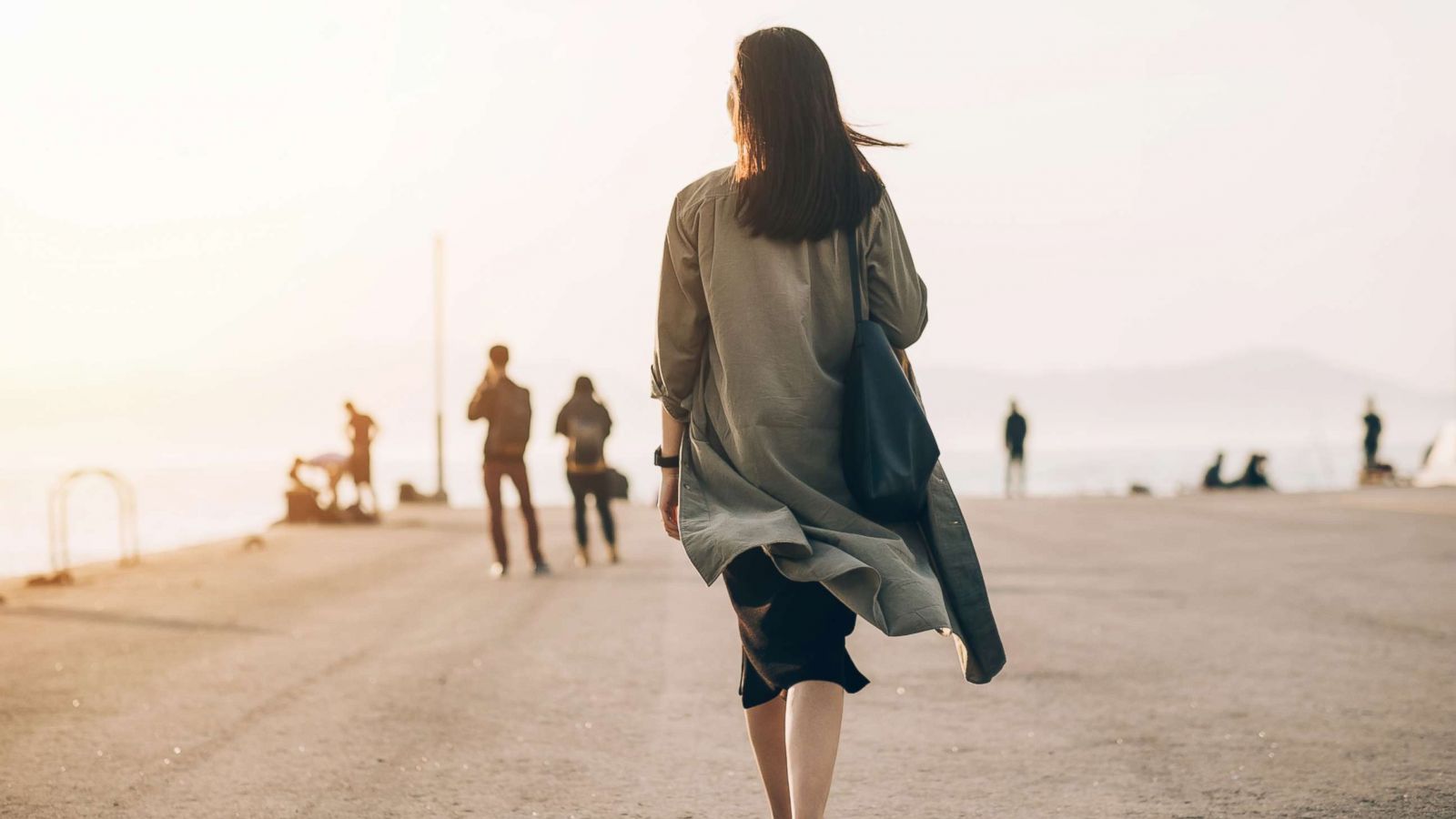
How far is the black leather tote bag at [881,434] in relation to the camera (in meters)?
3.11

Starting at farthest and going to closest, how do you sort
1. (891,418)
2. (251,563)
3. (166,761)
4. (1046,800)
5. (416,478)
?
(416,478) → (251,563) → (166,761) → (1046,800) → (891,418)

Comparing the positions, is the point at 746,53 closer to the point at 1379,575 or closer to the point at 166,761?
the point at 166,761

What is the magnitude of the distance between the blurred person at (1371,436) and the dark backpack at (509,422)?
2725cm

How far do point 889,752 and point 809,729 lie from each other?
218cm

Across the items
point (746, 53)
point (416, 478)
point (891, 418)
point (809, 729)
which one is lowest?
point (416, 478)

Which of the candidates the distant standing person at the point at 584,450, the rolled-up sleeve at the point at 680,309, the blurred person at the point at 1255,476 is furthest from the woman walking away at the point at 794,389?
the blurred person at the point at 1255,476

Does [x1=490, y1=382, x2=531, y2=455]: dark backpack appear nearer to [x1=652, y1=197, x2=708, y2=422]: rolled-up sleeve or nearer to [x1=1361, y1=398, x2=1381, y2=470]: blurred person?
[x1=652, y1=197, x2=708, y2=422]: rolled-up sleeve

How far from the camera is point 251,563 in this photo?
14.4 meters

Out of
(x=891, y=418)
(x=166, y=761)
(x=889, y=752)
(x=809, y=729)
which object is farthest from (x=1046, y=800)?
(x=166, y=761)

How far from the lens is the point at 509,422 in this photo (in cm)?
1277

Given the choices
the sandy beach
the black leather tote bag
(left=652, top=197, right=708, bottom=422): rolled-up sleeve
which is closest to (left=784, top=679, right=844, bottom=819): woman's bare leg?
the black leather tote bag

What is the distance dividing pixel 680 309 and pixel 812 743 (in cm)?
96

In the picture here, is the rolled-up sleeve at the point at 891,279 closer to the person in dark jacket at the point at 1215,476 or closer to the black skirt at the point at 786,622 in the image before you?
the black skirt at the point at 786,622

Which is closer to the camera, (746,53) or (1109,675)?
(746,53)
